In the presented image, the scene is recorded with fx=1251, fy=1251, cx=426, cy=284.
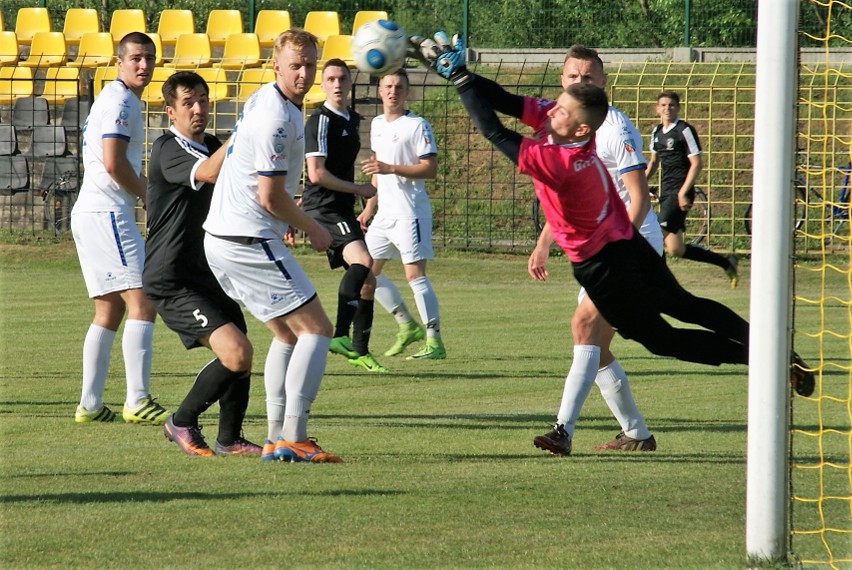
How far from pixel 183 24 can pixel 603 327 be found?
21.2m

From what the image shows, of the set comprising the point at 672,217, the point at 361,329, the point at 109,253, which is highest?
the point at 672,217

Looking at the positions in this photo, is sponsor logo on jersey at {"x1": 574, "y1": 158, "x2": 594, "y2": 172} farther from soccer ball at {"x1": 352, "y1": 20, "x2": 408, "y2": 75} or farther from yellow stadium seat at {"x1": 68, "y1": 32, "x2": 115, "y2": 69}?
yellow stadium seat at {"x1": 68, "y1": 32, "x2": 115, "y2": 69}

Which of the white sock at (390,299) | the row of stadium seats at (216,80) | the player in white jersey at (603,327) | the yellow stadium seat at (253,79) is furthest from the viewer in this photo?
the row of stadium seats at (216,80)

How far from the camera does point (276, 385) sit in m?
6.74

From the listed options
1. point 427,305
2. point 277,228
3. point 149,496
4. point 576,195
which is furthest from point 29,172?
point 576,195

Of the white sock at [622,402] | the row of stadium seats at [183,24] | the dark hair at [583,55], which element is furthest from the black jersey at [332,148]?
the row of stadium seats at [183,24]

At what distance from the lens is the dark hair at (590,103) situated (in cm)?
591

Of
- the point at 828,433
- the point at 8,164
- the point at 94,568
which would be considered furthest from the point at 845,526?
the point at 8,164

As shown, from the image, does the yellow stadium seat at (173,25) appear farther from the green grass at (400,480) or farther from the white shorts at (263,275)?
the white shorts at (263,275)

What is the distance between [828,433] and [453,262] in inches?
512

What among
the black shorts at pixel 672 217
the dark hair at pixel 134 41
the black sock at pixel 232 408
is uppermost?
the dark hair at pixel 134 41

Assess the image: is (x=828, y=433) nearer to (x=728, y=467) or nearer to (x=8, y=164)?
(x=728, y=467)

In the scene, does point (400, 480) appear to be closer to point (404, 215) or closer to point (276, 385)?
point (276, 385)

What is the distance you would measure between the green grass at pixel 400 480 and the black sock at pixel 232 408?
28 cm
